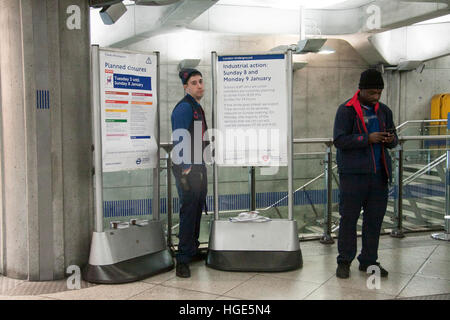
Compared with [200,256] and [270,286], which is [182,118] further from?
[270,286]

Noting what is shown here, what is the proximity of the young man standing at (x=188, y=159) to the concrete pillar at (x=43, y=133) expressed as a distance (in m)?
0.78

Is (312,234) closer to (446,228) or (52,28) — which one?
(446,228)

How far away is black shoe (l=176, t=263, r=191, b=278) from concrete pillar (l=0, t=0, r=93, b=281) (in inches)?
32.3

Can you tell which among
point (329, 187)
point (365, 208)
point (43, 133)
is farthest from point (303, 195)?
point (43, 133)

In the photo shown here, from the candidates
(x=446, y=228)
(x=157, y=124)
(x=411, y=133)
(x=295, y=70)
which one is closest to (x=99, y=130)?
(x=157, y=124)

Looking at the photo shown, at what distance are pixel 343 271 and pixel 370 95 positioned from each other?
1411 millimetres

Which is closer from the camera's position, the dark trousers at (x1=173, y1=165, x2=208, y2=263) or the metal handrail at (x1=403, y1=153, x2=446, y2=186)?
the dark trousers at (x1=173, y1=165, x2=208, y2=263)

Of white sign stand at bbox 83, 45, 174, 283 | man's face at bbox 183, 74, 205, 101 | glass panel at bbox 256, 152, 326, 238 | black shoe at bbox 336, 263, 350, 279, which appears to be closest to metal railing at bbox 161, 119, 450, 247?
glass panel at bbox 256, 152, 326, 238

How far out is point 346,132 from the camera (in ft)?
11.7

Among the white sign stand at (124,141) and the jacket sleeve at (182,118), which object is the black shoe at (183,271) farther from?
the jacket sleeve at (182,118)

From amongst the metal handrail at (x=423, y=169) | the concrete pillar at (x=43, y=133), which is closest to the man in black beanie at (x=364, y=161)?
the concrete pillar at (x=43, y=133)

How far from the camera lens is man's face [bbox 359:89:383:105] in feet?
11.5

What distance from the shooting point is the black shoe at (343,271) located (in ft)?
12.0

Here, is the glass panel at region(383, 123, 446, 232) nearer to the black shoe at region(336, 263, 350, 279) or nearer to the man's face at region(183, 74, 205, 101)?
the black shoe at region(336, 263, 350, 279)
